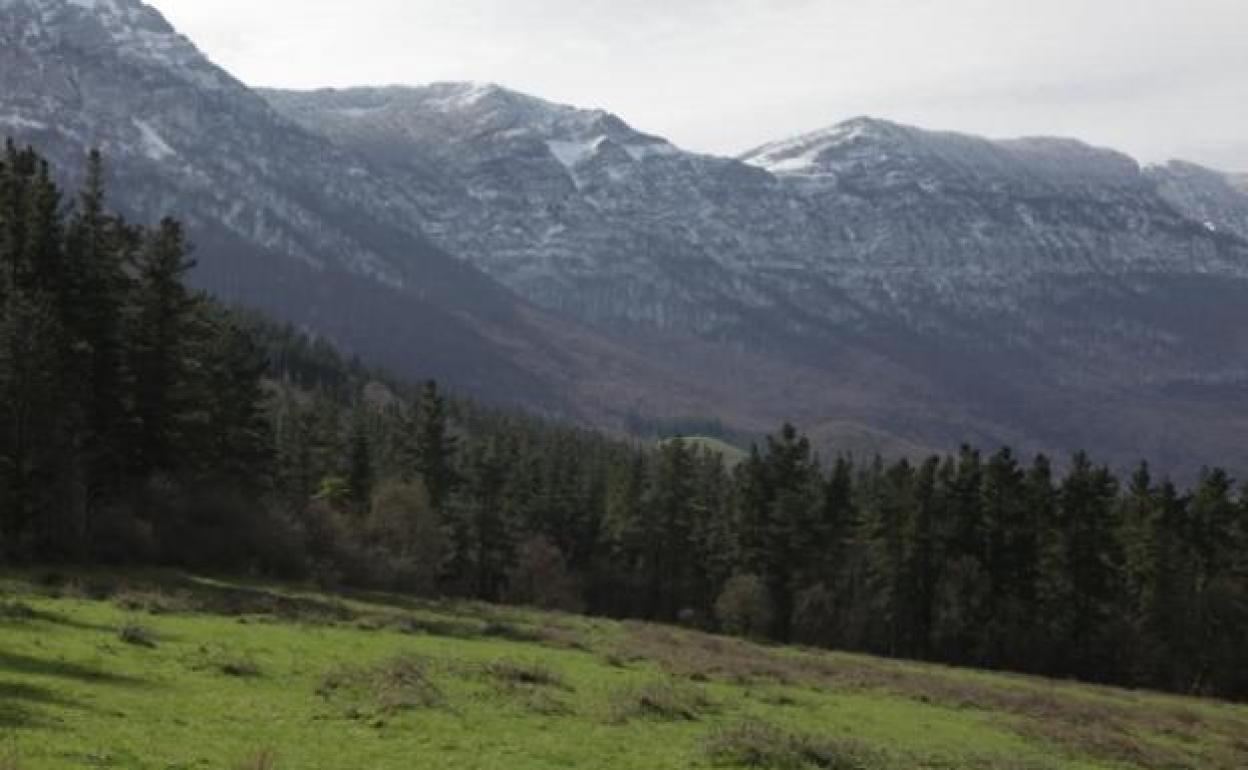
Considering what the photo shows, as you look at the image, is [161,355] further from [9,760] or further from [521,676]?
[9,760]

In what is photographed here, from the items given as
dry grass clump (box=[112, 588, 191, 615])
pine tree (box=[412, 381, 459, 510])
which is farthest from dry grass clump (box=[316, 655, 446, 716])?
pine tree (box=[412, 381, 459, 510])

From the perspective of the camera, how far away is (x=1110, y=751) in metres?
47.5

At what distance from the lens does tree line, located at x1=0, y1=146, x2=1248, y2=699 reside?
225ft

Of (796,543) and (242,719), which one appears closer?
(242,719)

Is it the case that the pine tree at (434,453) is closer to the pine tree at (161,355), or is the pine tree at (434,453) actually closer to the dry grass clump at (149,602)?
the pine tree at (161,355)

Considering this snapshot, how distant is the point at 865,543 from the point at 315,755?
316ft

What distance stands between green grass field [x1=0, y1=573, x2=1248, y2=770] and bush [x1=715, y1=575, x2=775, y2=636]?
137ft

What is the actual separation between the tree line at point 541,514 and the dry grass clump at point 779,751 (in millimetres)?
42359

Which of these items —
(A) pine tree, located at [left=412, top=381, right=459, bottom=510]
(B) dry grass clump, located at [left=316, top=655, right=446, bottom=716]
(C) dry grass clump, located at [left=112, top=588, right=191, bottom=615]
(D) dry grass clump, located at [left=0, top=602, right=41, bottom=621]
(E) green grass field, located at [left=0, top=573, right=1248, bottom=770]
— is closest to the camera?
(E) green grass field, located at [left=0, top=573, right=1248, bottom=770]

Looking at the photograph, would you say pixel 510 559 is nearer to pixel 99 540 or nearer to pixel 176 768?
pixel 99 540

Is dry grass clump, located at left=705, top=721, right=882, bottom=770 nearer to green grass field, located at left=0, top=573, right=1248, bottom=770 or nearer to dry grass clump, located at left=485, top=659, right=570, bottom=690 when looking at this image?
green grass field, located at left=0, top=573, right=1248, bottom=770

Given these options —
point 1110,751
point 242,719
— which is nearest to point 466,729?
point 242,719

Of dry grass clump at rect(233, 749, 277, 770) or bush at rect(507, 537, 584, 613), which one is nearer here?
dry grass clump at rect(233, 749, 277, 770)

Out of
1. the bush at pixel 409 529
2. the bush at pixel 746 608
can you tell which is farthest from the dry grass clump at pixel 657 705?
the bush at pixel 746 608
